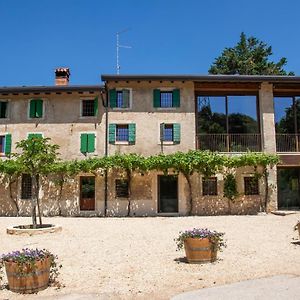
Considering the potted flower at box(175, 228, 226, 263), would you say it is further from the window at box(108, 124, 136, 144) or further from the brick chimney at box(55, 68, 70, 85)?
the brick chimney at box(55, 68, 70, 85)

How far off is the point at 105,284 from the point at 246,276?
247 centimetres

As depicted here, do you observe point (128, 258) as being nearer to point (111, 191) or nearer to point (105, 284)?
point (105, 284)

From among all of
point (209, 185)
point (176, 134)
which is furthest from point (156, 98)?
point (209, 185)

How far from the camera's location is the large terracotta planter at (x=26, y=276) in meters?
5.95

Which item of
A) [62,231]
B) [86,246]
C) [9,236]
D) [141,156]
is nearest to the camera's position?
[86,246]

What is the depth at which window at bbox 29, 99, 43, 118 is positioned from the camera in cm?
2250

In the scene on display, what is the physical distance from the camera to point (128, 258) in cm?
883

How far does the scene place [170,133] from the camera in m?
22.1

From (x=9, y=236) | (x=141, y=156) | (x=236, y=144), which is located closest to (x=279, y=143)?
(x=236, y=144)

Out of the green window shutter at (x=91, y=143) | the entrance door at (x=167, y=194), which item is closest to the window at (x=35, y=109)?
the green window shutter at (x=91, y=143)

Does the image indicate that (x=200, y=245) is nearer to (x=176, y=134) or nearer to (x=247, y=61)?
(x=176, y=134)

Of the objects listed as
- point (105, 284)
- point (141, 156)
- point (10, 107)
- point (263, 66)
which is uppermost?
point (263, 66)

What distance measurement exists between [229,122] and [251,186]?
401 cm

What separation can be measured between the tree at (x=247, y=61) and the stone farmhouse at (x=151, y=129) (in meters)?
14.0
